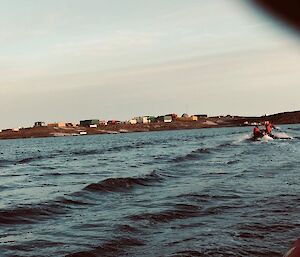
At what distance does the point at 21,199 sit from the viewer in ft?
46.9

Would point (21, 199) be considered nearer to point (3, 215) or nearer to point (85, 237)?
point (3, 215)

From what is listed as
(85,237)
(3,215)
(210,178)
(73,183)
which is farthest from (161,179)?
(85,237)

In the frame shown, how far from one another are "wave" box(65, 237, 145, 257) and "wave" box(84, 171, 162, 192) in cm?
755

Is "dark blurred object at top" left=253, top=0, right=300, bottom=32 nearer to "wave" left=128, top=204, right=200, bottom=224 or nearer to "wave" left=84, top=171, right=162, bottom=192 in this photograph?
"wave" left=128, top=204, right=200, bottom=224

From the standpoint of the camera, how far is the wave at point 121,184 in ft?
52.0

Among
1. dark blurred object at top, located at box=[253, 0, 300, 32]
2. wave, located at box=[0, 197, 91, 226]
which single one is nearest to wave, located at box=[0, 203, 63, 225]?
wave, located at box=[0, 197, 91, 226]

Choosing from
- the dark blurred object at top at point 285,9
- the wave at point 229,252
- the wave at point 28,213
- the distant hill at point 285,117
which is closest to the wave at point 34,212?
the wave at point 28,213

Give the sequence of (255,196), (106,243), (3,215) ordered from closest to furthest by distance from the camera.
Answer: (106,243)
(3,215)
(255,196)

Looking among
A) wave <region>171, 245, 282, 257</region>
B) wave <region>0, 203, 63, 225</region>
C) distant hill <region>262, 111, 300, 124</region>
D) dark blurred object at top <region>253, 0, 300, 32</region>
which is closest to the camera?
dark blurred object at top <region>253, 0, 300, 32</region>

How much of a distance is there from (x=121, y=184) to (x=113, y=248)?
9.16 meters

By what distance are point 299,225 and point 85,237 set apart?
4.07 m

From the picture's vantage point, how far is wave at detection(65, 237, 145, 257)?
7.22 metres

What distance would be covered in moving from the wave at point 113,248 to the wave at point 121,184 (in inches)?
→ 297

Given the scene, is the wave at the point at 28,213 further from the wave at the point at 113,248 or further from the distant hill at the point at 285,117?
the distant hill at the point at 285,117
